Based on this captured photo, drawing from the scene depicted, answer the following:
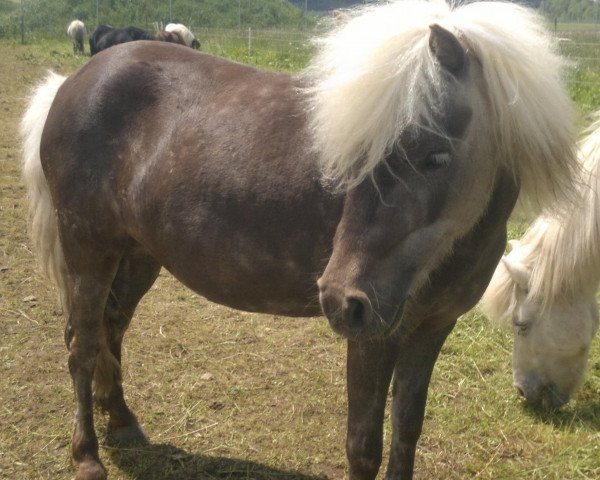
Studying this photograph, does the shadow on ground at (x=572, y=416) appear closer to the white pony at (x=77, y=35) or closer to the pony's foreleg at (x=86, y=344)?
the pony's foreleg at (x=86, y=344)

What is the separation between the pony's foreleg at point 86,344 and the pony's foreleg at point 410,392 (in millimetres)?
1310

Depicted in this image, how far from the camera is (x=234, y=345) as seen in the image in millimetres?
4262

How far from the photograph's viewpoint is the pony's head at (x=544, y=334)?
3352 mm

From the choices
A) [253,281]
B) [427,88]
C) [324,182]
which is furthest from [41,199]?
[427,88]

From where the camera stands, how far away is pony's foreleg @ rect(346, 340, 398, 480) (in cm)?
229

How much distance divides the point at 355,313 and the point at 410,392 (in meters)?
1.02

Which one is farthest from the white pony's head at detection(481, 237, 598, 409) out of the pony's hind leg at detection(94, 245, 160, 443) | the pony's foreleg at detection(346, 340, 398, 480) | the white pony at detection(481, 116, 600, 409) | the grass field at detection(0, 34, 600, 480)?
the pony's hind leg at detection(94, 245, 160, 443)

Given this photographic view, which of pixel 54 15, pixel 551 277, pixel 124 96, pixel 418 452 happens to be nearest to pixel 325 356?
pixel 418 452

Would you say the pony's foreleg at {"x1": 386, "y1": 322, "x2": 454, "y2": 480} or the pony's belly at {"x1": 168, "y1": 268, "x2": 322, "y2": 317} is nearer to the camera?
the pony's belly at {"x1": 168, "y1": 268, "x2": 322, "y2": 317}

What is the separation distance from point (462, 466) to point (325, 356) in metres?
1.18

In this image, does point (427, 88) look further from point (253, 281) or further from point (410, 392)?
point (410, 392)

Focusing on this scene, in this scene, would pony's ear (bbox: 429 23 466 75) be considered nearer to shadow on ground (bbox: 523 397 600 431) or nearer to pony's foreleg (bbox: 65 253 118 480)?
pony's foreleg (bbox: 65 253 118 480)

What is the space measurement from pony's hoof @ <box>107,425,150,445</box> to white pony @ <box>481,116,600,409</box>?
1.92 metres

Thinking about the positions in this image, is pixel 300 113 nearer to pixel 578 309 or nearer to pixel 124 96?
pixel 124 96
